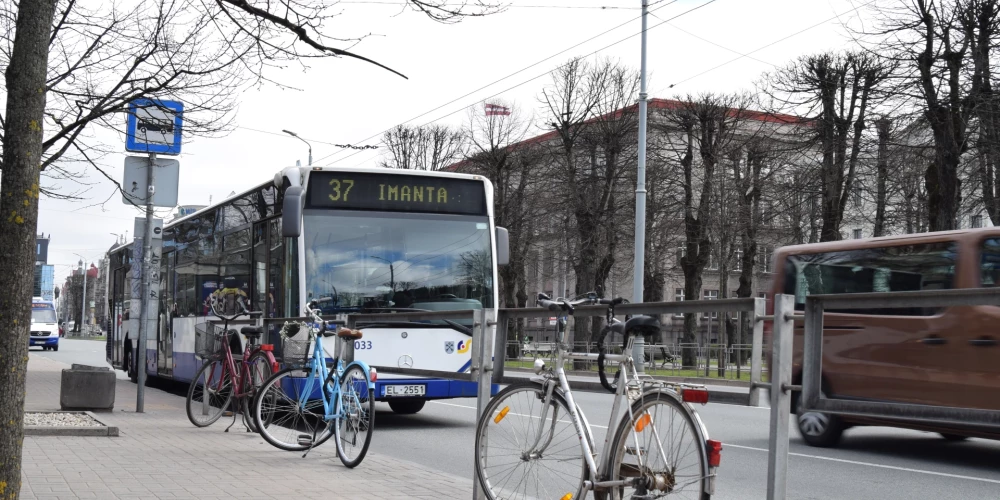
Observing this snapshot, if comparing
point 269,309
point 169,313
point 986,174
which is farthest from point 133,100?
point 986,174

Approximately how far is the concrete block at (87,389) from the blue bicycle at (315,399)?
4.84m

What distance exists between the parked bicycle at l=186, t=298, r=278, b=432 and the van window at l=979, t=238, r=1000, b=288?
6.84m

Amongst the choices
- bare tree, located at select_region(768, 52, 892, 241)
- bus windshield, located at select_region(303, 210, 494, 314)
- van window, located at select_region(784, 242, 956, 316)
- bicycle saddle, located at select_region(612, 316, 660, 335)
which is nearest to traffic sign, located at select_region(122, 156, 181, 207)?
bus windshield, located at select_region(303, 210, 494, 314)

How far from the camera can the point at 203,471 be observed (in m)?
8.09

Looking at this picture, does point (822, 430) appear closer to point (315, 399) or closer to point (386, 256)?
point (386, 256)

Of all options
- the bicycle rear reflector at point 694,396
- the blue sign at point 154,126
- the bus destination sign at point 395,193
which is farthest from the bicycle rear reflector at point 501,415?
the bus destination sign at point 395,193

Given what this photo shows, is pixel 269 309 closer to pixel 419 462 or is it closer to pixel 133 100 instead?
pixel 133 100

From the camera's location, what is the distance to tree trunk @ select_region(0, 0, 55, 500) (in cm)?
432

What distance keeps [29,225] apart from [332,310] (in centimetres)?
826

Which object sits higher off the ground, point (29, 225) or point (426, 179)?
point (426, 179)

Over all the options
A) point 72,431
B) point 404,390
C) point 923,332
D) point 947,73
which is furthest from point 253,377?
point 947,73

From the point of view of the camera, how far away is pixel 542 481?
18.5 feet

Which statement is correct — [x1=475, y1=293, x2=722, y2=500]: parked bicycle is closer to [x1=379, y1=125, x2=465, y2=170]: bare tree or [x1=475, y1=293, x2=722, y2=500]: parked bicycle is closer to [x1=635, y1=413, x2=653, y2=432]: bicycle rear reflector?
[x1=635, y1=413, x2=653, y2=432]: bicycle rear reflector

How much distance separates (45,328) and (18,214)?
176ft
